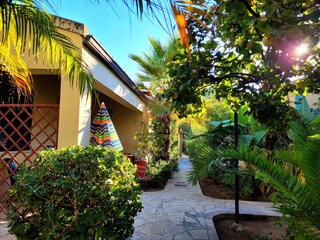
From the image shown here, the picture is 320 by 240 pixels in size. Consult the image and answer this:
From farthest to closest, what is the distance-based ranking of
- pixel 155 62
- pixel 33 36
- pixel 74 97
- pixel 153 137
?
1. pixel 155 62
2. pixel 153 137
3. pixel 74 97
4. pixel 33 36

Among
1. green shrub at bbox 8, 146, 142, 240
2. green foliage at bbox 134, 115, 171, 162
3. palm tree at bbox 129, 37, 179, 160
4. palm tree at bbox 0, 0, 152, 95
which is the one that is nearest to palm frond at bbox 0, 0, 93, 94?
palm tree at bbox 0, 0, 152, 95

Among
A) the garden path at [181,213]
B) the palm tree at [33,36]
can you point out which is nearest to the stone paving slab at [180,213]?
the garden path at [181,213]

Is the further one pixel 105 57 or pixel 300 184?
pixel 105 57

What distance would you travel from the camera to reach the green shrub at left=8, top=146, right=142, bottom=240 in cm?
297

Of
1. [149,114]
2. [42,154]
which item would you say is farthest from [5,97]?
[149,114]

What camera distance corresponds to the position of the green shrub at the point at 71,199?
297 cm

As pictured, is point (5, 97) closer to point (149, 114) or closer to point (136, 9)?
point (136, 9)

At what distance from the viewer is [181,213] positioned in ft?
21.6

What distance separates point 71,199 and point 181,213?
4153 millimetres

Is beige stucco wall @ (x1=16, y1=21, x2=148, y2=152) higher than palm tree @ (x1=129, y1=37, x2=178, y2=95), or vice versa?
palm tree @ (x1=129, y1=37, x2=178, y2=95)

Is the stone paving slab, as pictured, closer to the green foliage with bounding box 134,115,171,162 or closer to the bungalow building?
the bungalow building

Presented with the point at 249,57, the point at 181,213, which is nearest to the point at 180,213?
the point at 181,213

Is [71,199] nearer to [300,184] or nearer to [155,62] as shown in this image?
[300,184]

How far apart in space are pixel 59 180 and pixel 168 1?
7.96ft
